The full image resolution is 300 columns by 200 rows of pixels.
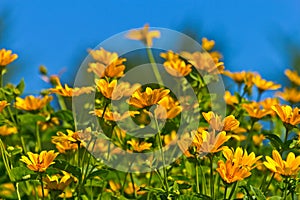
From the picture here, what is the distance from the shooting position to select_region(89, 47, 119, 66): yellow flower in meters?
1.46

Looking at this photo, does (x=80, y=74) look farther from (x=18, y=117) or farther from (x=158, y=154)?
(x=158, y=154)

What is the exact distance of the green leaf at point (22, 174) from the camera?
1.18 meters

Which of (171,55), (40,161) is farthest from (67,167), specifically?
(171,55)

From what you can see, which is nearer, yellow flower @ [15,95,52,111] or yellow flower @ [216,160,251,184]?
yellow flower @ [216,160,251,184]

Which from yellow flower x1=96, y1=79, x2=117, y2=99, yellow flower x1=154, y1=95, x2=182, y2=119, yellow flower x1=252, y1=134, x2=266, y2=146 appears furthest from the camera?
yellow flower x1=252, y1=134, x2=266, y2=146

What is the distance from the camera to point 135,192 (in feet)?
4.45

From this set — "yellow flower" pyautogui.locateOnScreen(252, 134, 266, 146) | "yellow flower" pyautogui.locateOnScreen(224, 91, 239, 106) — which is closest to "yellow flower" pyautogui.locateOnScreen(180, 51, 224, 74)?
"yellow flower" pyautogui.locateOnScreen(224, 91, 239, 106)

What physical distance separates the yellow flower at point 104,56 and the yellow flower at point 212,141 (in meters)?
0.41

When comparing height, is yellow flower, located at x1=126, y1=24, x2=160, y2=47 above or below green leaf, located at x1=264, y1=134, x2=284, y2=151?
above

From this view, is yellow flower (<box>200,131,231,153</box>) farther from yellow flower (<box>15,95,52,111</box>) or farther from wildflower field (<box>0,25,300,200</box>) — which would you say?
yellow flower (<box>15,95,52,111</box>)

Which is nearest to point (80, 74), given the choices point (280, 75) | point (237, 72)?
point (237, 72)

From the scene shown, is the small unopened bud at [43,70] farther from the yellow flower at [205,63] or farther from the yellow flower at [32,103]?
the yellow flower at [205,63]

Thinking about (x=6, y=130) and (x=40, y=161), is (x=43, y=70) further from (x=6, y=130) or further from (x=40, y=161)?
(x=40, y=161)

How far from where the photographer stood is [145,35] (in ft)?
5.81
